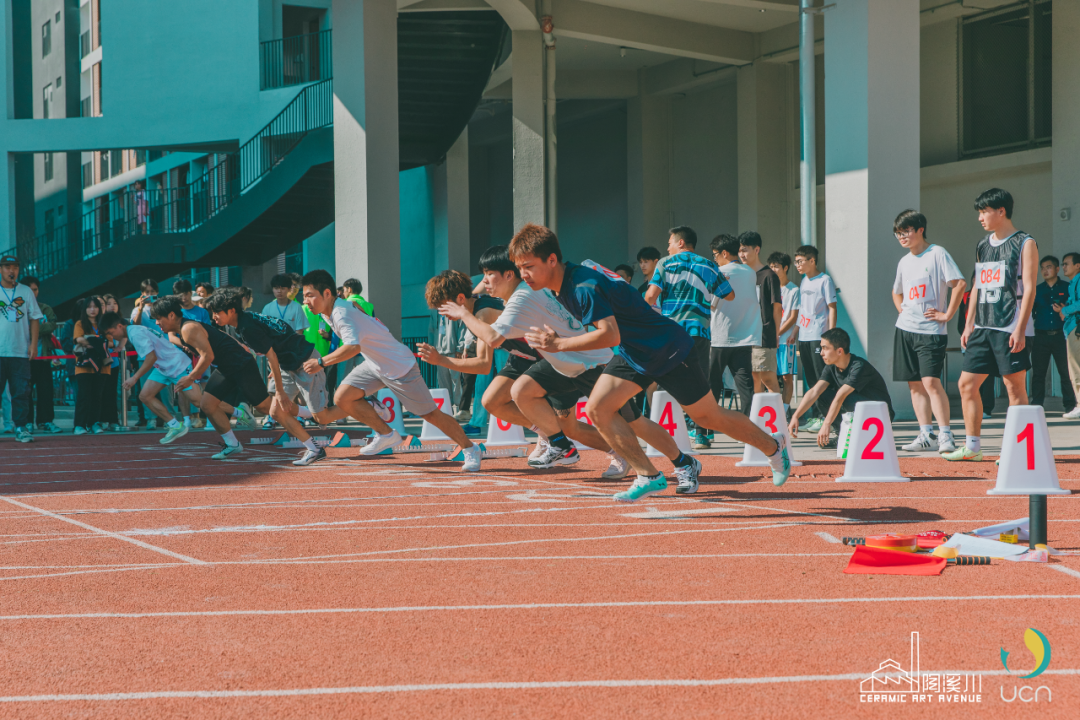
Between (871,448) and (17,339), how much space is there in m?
10.0

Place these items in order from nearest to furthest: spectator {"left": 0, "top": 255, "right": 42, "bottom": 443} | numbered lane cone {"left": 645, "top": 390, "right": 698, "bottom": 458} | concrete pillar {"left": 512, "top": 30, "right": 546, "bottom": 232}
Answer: numbered lane cone {"left": 645, "top": 390, "right": 698, "bottom": 458}, spectator {"left": 0, "top": 255, "right": 42, "bottom": 443}, concrete pillar {"left": 512, "top": 30, "right": 546, "bottom": 232}

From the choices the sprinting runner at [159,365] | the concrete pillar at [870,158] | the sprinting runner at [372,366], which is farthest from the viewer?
the sprinting runner at [159,365]

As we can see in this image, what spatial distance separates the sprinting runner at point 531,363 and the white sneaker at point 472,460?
0.46 meters

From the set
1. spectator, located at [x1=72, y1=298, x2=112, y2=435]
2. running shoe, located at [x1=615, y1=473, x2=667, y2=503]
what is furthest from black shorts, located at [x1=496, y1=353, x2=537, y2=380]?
spectator, located at [x1=72, y1=298, x2=112, y2=435]

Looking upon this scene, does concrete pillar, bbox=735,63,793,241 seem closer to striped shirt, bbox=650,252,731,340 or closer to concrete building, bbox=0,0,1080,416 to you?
concrete building, bbox=0,0,1080,416

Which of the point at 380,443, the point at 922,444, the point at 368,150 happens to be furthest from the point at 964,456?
the point at 368,150

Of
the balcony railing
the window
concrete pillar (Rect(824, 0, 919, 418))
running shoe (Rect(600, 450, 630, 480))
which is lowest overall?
running shoe (Rect(600, 450, 630, 480))

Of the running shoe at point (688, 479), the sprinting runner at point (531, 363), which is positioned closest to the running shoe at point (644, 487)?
the running shoe at point (688, 479)

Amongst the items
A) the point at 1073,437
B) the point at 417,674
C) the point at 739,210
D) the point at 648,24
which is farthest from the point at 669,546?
the point at 739,210

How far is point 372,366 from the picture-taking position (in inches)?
373

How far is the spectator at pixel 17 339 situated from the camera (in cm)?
1282

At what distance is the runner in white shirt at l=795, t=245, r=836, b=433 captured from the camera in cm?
1126

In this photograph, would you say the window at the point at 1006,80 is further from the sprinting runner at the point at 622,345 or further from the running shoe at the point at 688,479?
the sprinting runner at the point at 622,345

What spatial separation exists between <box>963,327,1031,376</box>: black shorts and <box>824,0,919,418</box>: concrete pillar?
3734 millimetres
